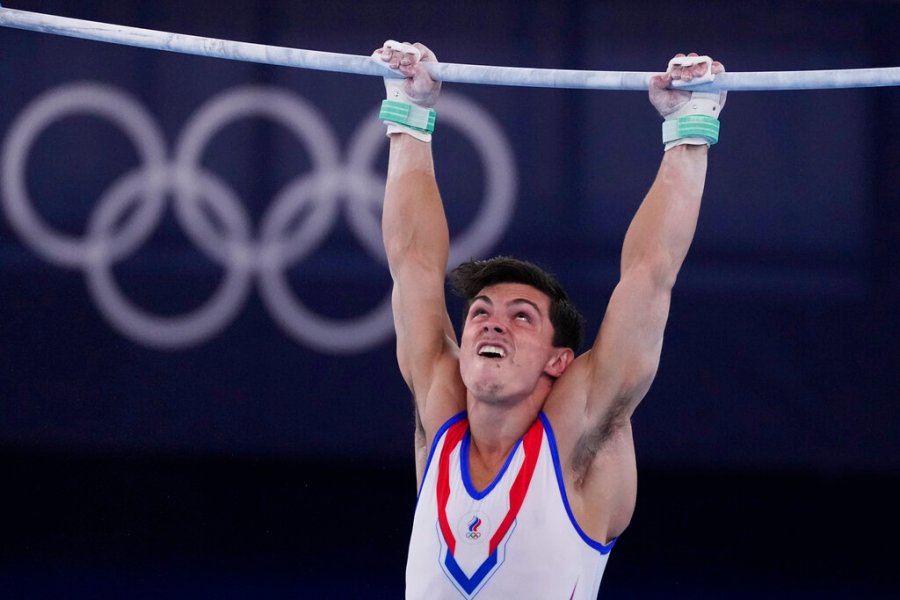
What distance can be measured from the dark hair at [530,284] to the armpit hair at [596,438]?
267mm

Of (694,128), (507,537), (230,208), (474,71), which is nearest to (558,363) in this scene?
(507,537)

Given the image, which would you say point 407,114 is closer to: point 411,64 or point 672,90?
point 411,64

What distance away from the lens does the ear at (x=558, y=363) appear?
126 inches

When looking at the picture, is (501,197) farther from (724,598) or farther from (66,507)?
(66,507)

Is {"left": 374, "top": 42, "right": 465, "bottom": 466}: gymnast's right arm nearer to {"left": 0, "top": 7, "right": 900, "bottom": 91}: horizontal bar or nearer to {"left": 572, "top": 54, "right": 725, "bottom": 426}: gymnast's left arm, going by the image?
{"left": 0, "top": 7, "right": 900, "bottom": 91}: horizontal bar

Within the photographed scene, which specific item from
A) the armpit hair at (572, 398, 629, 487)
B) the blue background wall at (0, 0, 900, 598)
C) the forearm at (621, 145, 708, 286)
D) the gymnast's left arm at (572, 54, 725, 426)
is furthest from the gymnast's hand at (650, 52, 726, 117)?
the blue background wall at (0, 0, 900, 598)

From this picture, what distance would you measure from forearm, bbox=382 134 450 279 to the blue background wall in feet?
7.67

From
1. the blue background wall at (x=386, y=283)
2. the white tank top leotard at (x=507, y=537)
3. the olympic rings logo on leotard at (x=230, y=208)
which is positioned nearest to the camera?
the white tank top leotard at (x=507, y=537)

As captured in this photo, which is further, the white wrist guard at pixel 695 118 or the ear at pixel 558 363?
the ear at pixel 558 363

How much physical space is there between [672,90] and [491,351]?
2.83 ft

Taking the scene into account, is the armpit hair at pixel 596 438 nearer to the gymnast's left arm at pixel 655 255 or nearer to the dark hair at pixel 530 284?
the gymnast's left arm at pixel 655 255

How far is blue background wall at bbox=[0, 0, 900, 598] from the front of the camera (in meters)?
5.66

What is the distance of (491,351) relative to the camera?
3.08 metres

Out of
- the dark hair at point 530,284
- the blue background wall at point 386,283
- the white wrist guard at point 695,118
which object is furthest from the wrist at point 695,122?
the blue background wall at point 386,283
